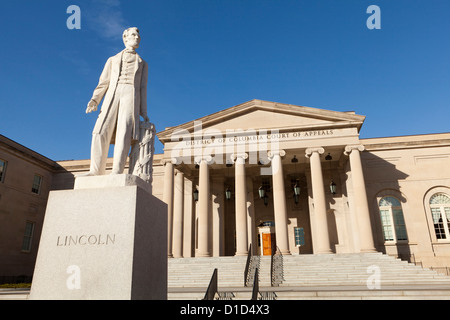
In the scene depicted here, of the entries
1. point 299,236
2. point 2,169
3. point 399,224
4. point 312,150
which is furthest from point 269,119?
point 2,169

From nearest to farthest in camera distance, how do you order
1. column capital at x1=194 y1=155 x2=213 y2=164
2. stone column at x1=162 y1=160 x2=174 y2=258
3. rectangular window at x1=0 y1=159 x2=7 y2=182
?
1. stone column at x1=162 y1=160 x2=174 y2=258
2. column capital at x1=194 y1=155 x2=213 y2=164
3. rectangular window at x1=0 y1=159 x2=7 y2=182

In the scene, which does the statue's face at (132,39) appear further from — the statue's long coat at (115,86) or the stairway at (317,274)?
the stairway at (317,274)

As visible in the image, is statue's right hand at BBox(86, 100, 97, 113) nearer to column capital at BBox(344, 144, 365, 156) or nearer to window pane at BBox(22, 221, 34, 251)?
column capital at BBox(344, 144, 365, 156)

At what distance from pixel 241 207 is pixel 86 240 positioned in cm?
1847

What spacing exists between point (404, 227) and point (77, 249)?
27.4 m

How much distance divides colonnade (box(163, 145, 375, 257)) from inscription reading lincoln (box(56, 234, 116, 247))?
17.8m

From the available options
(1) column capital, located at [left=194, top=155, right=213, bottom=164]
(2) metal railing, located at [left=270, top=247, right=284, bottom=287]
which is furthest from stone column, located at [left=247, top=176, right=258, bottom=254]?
(2) metal railing, located at [left=270, top=247, right=284, bottom=287]

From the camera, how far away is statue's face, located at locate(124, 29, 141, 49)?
5.50 metres

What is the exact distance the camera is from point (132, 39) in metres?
5.52

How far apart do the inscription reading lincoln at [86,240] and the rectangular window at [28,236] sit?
1082 inches
